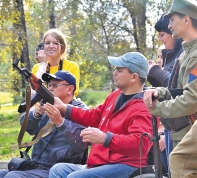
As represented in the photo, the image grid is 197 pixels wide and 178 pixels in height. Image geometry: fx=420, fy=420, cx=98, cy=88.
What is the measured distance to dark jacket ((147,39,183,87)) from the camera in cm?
364

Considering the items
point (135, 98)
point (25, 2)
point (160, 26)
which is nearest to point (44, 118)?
point (135, 98)

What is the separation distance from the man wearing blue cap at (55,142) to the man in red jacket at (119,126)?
24cm

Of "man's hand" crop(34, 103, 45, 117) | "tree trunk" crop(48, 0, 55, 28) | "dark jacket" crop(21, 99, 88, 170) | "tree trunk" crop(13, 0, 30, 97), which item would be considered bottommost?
"dark jacket" crop(21, 99, 88, 170)

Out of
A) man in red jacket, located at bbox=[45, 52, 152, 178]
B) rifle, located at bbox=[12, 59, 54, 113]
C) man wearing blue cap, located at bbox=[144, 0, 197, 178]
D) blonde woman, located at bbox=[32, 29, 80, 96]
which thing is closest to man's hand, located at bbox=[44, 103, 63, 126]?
man in red jacket, located at bbox=[45, 52, 152, 178]

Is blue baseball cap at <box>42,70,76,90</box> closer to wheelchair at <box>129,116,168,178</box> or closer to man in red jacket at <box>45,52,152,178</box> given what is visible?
man in red jacket at <box>45,52,152,178</box>

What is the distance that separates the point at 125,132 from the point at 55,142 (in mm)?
905

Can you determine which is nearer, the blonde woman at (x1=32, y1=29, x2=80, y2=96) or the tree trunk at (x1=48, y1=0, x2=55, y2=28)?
the blonde woman at (x1=32, y1=29, x2=80, y2=96)

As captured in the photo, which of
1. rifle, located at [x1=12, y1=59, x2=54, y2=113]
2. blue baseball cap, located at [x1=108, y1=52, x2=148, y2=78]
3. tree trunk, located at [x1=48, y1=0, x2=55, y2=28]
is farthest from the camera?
tree trunk, located at [x1=48, y1=0, x2=55, y2=28]

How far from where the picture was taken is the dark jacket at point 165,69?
364cm

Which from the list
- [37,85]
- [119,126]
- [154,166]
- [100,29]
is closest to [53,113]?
[37,85]

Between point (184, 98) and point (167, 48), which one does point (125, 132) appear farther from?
point (167, 48)

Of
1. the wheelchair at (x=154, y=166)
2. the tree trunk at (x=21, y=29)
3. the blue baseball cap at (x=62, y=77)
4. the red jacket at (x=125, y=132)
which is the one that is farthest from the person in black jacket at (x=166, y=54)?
Answer: the tree trunk at (x=21, y=29)

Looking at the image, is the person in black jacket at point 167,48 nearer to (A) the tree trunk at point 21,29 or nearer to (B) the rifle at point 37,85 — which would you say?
(B) the rifle at point 37,85

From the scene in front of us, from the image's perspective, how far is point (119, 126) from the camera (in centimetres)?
331
